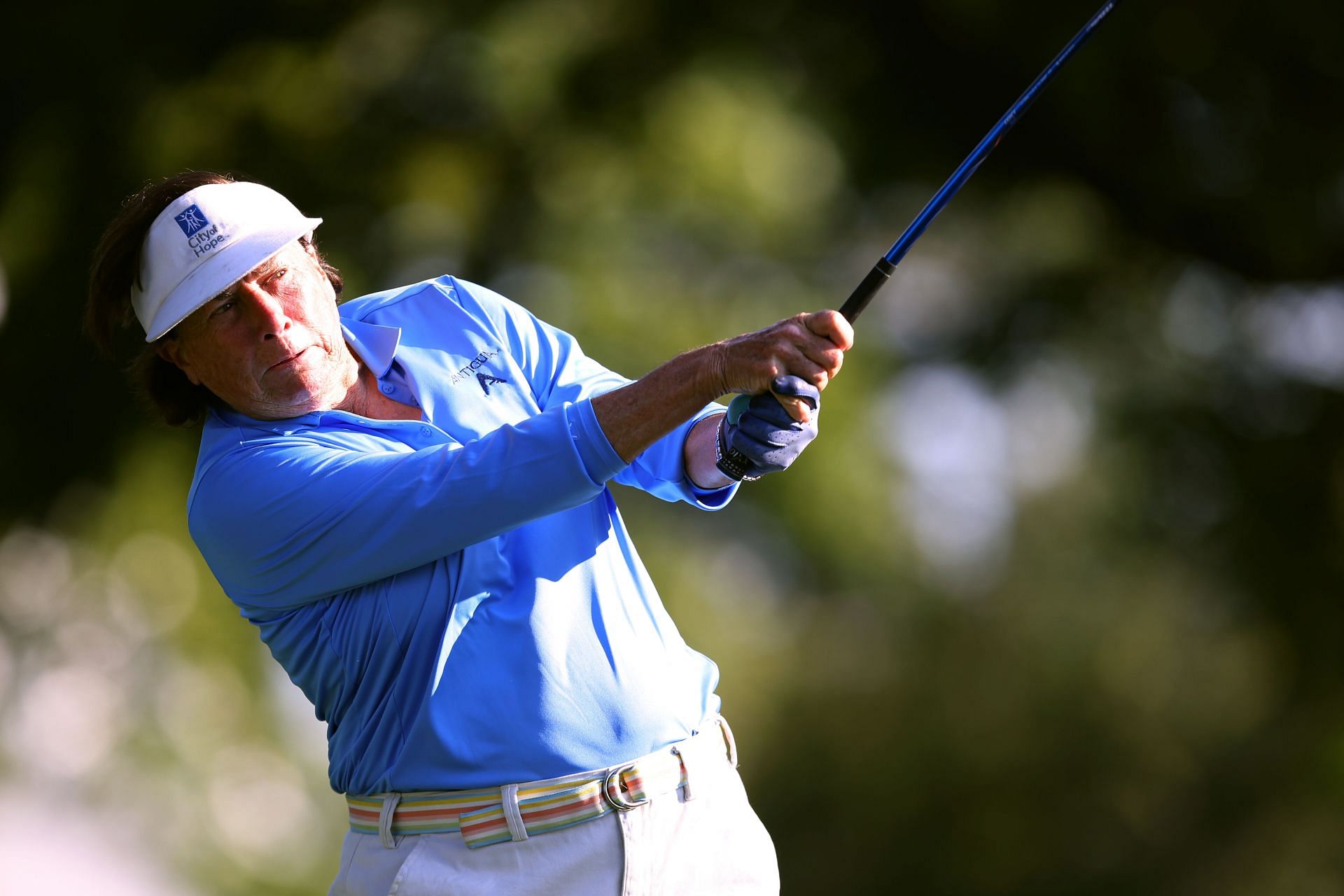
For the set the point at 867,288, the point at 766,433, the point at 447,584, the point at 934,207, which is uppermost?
the point at 934,207

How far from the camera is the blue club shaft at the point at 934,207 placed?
1835mm

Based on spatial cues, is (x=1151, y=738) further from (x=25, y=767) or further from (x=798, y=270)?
(x=25, y=767)

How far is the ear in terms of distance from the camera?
1967mm

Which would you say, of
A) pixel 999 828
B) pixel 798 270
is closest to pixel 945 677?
pixel 999 828

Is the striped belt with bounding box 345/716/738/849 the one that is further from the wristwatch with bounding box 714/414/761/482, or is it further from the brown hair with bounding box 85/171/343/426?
the brown hair with bounding box 85/171/343/426

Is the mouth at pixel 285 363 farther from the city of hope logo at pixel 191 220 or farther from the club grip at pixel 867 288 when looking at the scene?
the club grip at pixel 867 288

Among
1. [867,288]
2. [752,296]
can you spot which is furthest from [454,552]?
[752,296]

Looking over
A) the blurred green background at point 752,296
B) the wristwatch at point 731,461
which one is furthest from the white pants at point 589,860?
the blurred green background at point 752,296

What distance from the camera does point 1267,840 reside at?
206 inches

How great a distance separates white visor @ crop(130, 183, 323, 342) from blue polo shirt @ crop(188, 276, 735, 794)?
0.17 m

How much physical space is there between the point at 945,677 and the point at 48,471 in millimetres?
3536

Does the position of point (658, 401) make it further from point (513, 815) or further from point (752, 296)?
point (752, 296)

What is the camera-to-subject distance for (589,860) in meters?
1.76

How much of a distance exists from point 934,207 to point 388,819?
3.37 ft
